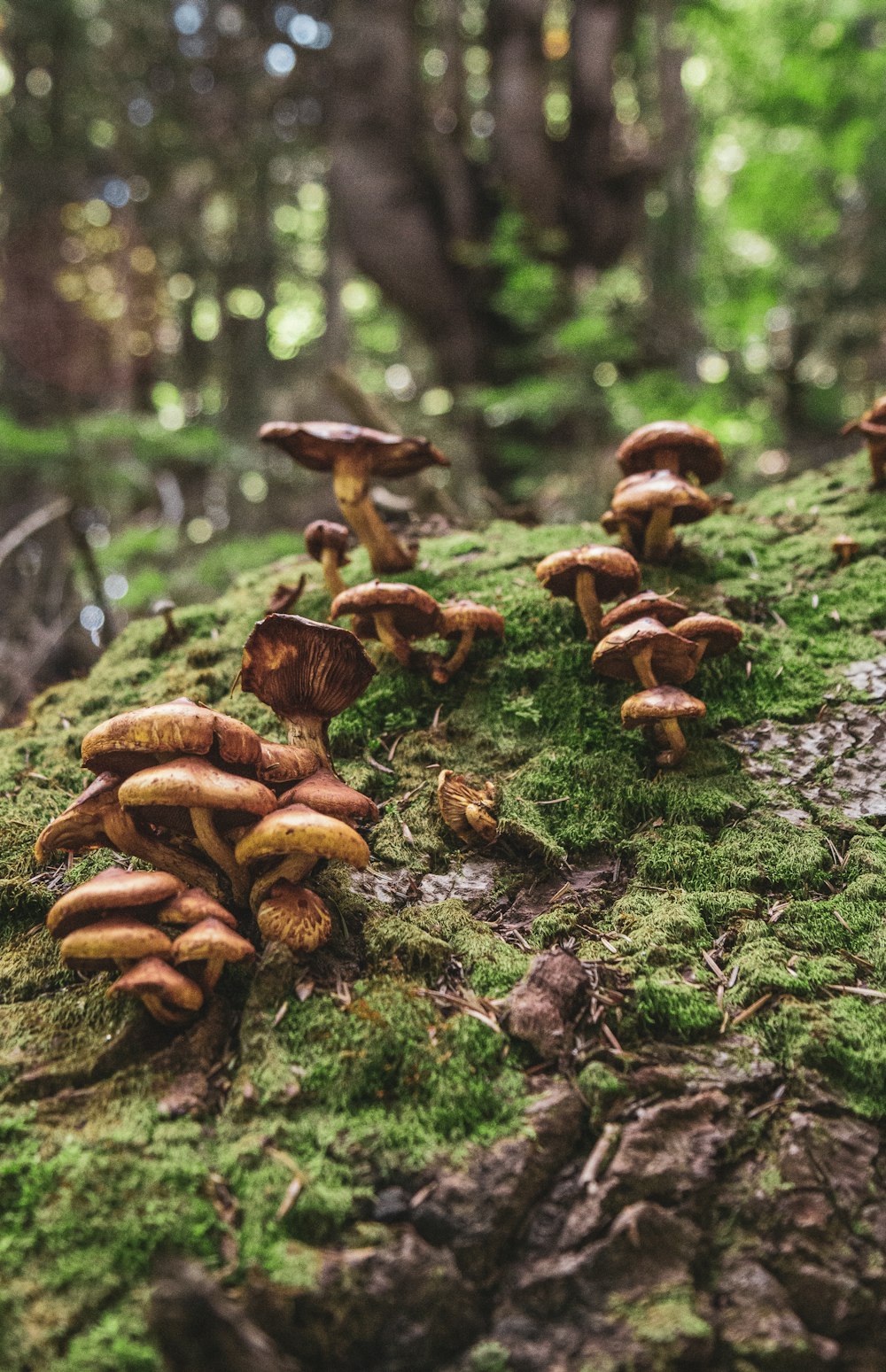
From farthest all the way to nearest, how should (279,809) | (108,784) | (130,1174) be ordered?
(108,784) → (279,809) → (130,1174)

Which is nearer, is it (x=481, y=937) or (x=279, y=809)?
(x=279, y=809)

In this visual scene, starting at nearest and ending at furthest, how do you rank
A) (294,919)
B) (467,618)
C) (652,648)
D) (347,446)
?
(294,919) < (652,648) < (467,618) < (347,446)

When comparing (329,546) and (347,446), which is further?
(329,546)

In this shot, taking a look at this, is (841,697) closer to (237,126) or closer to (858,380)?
(237,126)

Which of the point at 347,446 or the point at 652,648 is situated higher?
the point at 347,446

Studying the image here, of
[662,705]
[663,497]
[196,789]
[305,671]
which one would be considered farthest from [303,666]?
[663,497]

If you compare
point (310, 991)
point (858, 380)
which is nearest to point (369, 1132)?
point (310, 991)

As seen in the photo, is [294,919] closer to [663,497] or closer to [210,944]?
[210,944]
